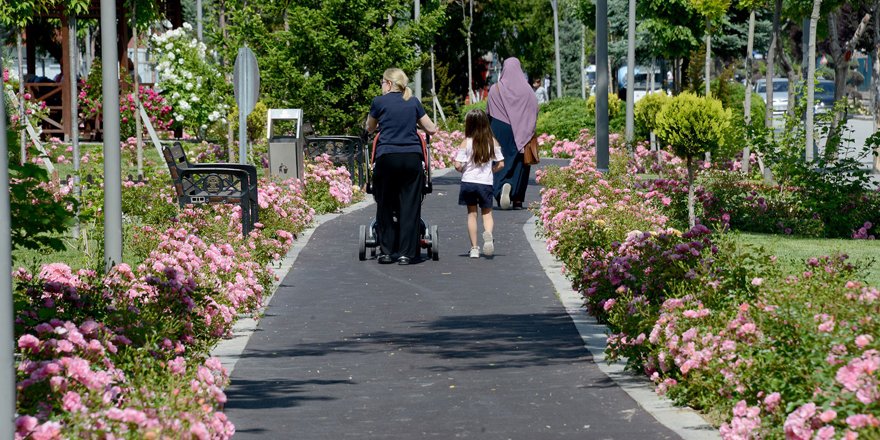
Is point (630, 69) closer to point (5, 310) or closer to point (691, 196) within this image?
point (691, 196)

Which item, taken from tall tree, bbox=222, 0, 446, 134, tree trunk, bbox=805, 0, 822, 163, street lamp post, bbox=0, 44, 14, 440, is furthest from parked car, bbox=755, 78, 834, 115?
street lamp post, bbox=0, 44, 14, 440

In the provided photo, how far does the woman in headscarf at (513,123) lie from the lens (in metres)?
22.2

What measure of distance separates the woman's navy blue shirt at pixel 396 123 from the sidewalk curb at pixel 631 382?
2095 mm

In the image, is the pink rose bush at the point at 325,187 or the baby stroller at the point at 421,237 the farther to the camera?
the pink rose bush at the point at 325,187

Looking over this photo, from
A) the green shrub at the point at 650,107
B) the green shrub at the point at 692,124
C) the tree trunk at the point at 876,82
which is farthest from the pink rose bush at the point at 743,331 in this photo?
the tree trunk at the point at 876,82

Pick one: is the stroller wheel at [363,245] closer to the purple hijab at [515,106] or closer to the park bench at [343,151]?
the purple hijab at [515,106]

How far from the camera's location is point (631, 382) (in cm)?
885

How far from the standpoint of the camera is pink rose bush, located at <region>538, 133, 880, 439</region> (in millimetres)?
6203

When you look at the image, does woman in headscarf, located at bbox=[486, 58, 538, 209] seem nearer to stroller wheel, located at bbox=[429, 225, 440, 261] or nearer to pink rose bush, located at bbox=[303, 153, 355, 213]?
pink rose bush, located at bbox=[303, 153, 355, 213]

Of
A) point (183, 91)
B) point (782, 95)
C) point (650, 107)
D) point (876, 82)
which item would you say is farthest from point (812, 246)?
point (782, 95)

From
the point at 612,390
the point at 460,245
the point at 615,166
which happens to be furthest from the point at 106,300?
the point at 615,166

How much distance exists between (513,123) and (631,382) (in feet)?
45.9

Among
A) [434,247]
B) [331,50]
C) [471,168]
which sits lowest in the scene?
[434,247]

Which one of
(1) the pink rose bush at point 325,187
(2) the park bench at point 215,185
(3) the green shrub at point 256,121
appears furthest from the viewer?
(3) the green shrub at point 256,121
